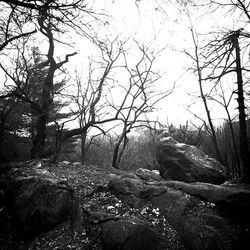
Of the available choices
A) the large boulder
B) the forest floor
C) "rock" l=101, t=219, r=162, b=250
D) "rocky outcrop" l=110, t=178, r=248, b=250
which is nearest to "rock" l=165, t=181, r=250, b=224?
"rocky outcrop" l=110, t=178, r=248, b=250

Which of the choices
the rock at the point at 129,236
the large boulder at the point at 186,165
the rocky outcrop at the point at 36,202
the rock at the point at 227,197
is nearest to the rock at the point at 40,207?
the rocky outcrop at the point at 36,202

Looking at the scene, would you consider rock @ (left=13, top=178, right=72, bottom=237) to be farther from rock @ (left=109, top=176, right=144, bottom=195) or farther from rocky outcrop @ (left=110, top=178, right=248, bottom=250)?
rocky outcrop @ (left=110, top=178, right=248, bottom=250)

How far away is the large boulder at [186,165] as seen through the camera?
240 inches

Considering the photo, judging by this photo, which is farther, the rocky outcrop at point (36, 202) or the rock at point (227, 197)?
the rocky outcrop at point (36, 202)

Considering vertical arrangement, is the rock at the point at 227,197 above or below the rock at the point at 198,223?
above

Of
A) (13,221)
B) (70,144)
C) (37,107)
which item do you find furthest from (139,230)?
(70,144)

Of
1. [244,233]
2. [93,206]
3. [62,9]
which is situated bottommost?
[244,233]

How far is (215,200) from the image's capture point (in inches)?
154

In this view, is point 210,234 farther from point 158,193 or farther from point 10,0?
point 10,0

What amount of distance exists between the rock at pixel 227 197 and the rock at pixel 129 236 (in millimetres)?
1290

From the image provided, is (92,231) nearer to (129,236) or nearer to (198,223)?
(129,236)

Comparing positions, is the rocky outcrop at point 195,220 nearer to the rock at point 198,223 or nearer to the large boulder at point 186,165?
the rock at point 198,223

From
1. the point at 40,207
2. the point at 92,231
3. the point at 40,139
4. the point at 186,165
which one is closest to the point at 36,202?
the point at 40,207

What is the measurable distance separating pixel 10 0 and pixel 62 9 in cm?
73
